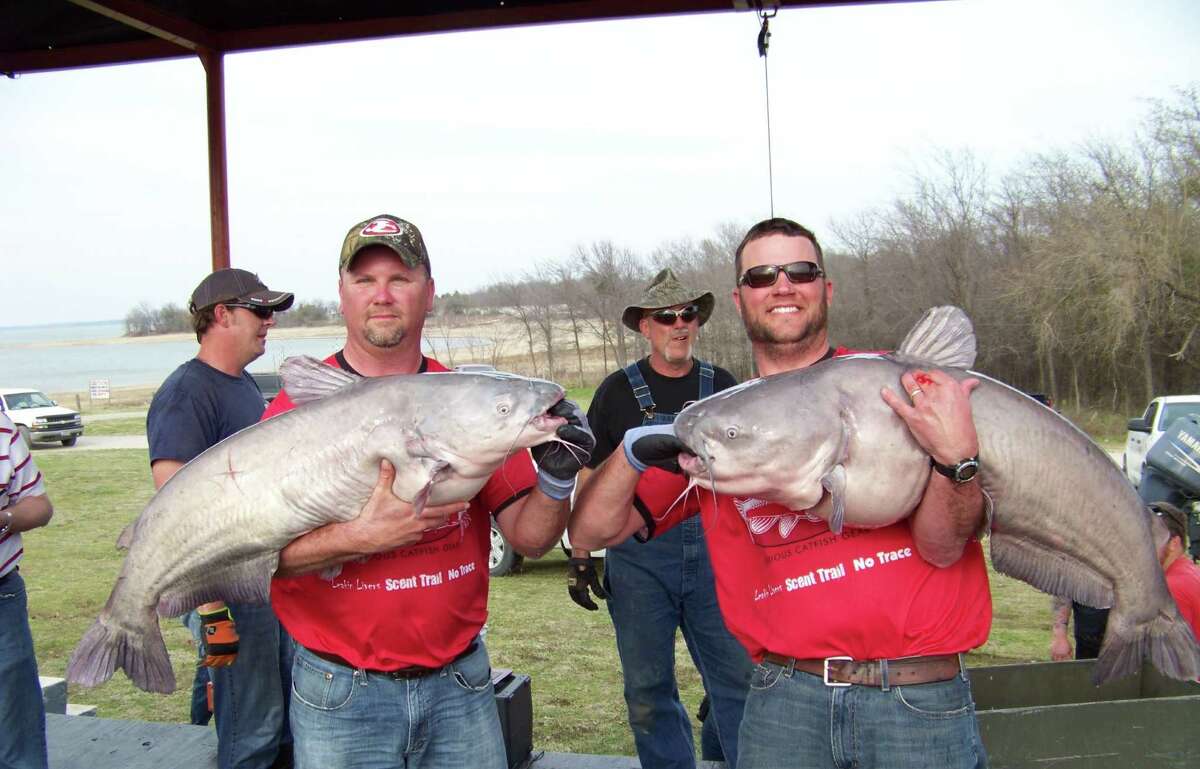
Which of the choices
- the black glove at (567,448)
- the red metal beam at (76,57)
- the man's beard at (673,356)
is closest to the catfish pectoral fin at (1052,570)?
the black glove at (567,448)

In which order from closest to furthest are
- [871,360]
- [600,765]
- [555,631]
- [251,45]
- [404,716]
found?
[871,360] < [404,716] < [600,765] < [251,45] < [555,631]

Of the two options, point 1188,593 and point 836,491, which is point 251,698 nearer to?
point 836,491

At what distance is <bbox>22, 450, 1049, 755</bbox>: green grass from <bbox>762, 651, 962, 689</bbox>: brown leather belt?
3.37 meters

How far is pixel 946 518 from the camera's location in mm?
2221

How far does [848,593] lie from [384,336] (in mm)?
1617

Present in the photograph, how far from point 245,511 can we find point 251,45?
3.91 m

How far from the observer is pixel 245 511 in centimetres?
244

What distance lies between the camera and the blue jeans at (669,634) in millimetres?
4215

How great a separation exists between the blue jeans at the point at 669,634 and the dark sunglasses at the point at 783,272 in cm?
201

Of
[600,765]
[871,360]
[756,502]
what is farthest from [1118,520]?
[600,765]

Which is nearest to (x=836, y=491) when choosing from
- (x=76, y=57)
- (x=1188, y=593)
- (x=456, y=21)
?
(x=1188, y=593)

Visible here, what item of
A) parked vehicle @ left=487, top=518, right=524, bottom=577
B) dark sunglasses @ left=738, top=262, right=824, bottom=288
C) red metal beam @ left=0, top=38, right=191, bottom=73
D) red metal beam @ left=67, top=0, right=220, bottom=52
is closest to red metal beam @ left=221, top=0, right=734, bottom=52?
red metal beam @ left=67, top=0, right=220, bottom=52

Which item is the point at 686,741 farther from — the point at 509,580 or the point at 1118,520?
the point at 509,580

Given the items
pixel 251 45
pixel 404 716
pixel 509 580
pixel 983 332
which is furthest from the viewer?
pixel 983 332
